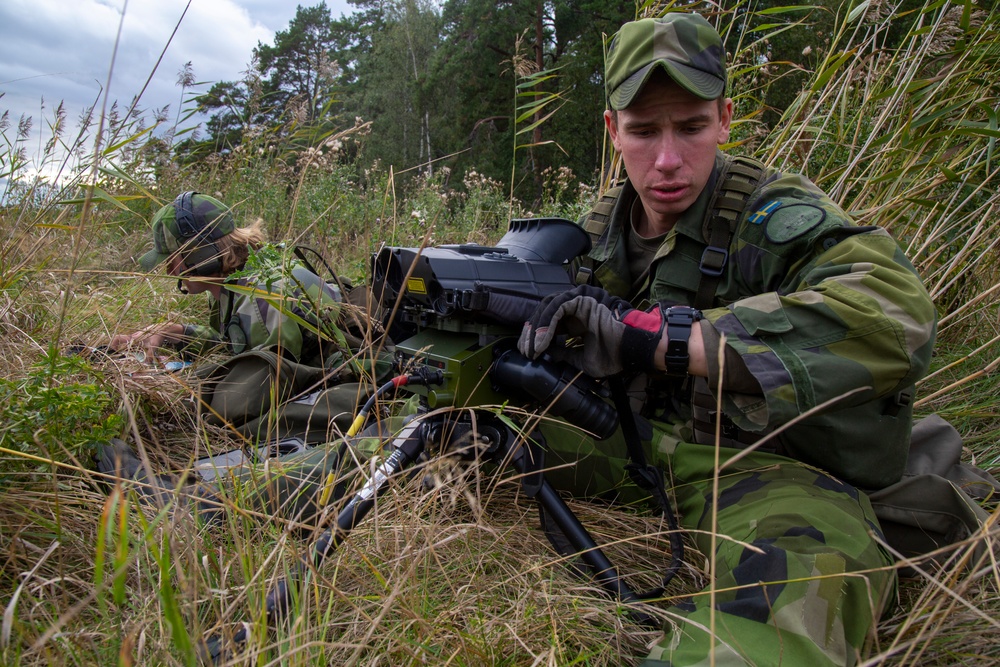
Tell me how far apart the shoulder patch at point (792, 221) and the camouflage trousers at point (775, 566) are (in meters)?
0.60

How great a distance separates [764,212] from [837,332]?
475mm

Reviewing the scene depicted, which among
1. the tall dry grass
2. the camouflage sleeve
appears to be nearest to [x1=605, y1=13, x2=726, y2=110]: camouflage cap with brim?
the camouflage sleeve

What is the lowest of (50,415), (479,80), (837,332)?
(50,415)

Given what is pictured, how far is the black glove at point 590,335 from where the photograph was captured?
153 centimetres

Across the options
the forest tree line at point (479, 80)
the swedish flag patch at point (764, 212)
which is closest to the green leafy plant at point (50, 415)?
the swedish flag patch at point (764, 212)

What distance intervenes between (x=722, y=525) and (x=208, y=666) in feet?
4.12

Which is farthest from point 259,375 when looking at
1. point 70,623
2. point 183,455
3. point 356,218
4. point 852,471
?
point 356,218

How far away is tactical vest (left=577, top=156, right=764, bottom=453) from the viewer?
1866 millimetres

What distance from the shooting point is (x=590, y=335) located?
1561mm

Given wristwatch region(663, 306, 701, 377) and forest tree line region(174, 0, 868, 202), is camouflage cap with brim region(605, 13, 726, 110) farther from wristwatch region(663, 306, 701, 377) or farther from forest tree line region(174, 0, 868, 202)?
forest tree line region(174, 0, 868, 202)

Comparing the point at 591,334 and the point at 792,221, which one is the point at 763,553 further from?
the point at 792,221

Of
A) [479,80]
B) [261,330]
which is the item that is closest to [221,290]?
[261,330]

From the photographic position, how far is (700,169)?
1924 mm

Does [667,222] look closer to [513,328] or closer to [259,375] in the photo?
[513,328]
